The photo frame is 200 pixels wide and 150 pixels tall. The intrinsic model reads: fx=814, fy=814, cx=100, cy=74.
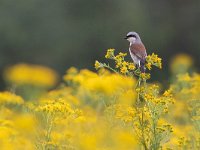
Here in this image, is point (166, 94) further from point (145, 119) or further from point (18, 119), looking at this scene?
point (18, 119)

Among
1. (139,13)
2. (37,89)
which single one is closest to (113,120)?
(37,89)

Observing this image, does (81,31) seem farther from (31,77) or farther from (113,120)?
(31,77)

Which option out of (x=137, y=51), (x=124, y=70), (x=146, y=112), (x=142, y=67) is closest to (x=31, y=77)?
(x=124, y=70)

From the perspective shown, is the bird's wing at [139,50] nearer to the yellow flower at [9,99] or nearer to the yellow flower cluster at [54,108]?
the yellow flower cluster at [54,108]

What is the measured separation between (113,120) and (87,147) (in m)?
0.80

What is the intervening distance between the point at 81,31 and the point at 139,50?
84.8ft

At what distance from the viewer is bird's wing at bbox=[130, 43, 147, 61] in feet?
26.2

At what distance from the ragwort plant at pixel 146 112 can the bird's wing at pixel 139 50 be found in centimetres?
94

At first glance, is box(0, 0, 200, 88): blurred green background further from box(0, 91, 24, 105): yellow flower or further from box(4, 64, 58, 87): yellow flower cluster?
box(4, 64, 58, 87): yellow flower cluster

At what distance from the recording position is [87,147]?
6422 millimetres

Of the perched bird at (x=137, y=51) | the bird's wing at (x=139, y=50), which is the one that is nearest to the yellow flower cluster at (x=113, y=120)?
the perched bird at (x=137, y=51)

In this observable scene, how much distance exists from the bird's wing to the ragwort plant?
940mm

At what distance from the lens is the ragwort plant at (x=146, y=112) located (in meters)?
6.57

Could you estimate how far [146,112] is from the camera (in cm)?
681
